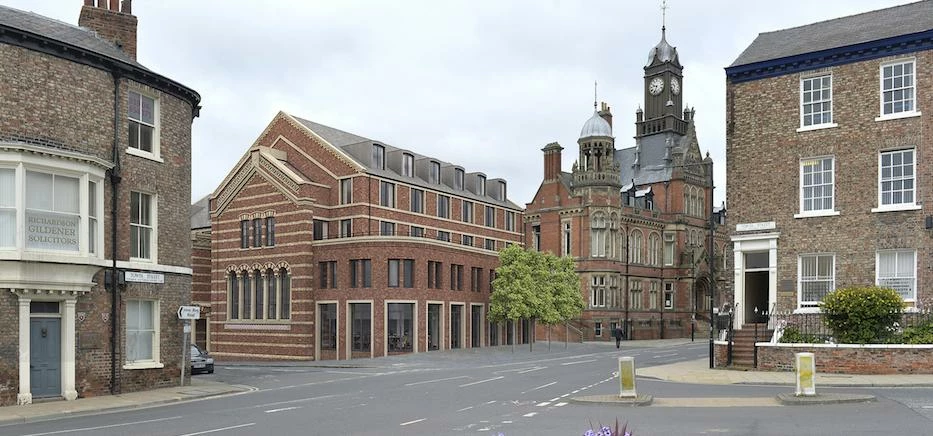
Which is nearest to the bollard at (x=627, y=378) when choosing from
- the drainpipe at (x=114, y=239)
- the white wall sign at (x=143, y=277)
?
the drainpipe at (x=114, y=239)

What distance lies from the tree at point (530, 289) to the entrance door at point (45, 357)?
108 feet

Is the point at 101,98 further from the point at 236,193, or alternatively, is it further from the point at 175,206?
the point at 236,193

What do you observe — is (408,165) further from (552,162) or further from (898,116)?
(898,116)

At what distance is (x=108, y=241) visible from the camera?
23.4m

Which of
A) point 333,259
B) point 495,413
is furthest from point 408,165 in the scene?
point 495,413

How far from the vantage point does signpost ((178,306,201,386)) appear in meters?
25.2

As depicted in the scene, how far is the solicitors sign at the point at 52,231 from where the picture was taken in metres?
20.8

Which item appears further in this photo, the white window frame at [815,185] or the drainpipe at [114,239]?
the white window frame at [815,185]

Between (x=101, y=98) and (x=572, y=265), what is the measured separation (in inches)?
1545

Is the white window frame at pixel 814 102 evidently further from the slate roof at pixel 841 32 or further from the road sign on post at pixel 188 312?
the road sign on post at pixel 188 312

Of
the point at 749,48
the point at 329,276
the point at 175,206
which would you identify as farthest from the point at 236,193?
the point at 749,48

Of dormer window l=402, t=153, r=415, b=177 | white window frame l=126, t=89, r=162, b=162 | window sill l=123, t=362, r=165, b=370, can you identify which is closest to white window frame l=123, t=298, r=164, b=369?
window sill l=123, t=362, r=165, b=370

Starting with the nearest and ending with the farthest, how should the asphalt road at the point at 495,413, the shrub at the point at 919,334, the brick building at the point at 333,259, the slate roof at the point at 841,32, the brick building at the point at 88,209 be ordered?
the asphalt road at the point at 495,413
the brick building at the point at 88,209
the shrub at the point at 919,334
the slate roof at the point at 841,32
the brick building at the point at 333,259

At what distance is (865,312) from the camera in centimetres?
2556
